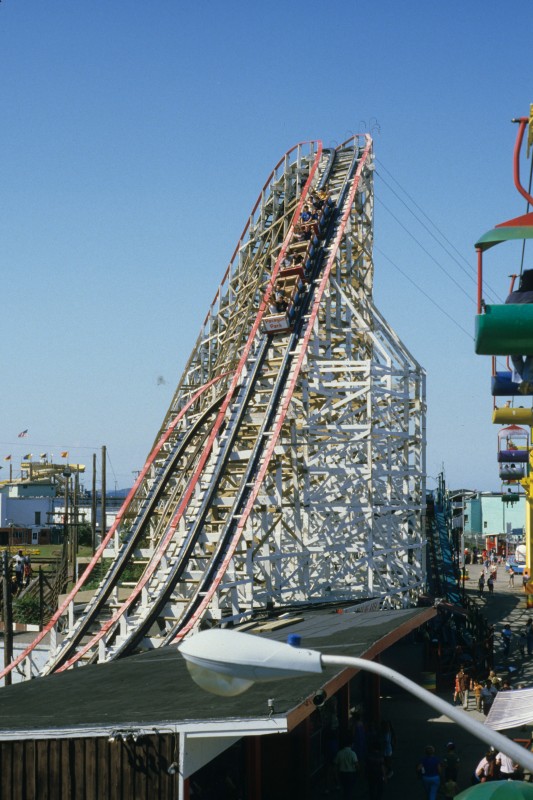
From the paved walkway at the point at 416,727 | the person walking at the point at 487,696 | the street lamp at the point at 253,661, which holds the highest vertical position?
the street lamp at the point at 253,661

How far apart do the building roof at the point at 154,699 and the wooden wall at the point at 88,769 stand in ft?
0.50

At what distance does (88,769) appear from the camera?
376 inches

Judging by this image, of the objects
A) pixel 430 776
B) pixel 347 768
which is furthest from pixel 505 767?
pixel 347 768

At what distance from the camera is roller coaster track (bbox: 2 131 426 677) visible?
18469mm

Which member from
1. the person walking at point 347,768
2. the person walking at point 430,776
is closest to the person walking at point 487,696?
the person walking at point 347,768

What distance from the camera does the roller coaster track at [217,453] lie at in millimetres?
18469

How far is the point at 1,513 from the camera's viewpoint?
68188 millimetres

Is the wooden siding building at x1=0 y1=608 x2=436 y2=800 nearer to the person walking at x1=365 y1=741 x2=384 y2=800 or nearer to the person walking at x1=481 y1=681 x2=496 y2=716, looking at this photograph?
the person walking at x1=365 y1=741 x2=384 y2=800

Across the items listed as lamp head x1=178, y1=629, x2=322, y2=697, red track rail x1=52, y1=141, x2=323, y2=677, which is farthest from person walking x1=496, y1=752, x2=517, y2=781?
lamp head x1=178, y1=629, x2=322, y2=697

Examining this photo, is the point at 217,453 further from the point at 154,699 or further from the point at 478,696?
the point at 154,699

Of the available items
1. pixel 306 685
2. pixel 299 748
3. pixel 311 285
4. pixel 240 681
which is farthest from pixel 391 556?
pixel 240 681

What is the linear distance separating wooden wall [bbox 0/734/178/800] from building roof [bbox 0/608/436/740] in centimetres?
15

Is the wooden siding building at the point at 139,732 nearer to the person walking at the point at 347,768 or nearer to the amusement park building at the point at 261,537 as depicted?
the amusement park building at the point at 261,537

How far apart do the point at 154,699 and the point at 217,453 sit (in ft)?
35.5
